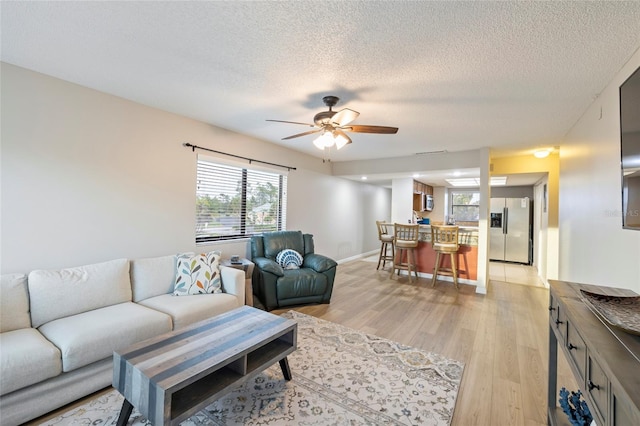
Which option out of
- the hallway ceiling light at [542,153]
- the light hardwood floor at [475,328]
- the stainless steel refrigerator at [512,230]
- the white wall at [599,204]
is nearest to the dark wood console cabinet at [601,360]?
the white wall at [599,204]

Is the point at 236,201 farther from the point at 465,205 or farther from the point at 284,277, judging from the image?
the point at 465,205

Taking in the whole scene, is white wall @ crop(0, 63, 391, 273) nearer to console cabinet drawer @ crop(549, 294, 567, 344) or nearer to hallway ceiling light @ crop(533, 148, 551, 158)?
console cabinet drawer @ crop(549, 294, 567, 344)

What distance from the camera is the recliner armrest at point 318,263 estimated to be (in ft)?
12.5

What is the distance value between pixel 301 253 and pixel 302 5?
340 cm

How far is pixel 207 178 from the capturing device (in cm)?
371

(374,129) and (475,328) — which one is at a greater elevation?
(374,129)

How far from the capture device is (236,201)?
412cm

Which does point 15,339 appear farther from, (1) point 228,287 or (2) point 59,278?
Result: (1) point 228,287

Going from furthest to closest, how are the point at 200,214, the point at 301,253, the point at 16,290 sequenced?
the point at 301,253, the point at 200,214, the point at 16,290

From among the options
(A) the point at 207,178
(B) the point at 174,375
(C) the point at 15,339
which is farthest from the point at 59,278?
(A) the point at 207,178

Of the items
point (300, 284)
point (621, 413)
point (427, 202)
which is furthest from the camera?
point (427, 202)

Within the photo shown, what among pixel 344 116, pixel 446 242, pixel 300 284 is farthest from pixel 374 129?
pixel 446 242

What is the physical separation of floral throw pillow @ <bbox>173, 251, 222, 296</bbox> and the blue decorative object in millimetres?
2820

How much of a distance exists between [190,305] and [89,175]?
1.59 meters
